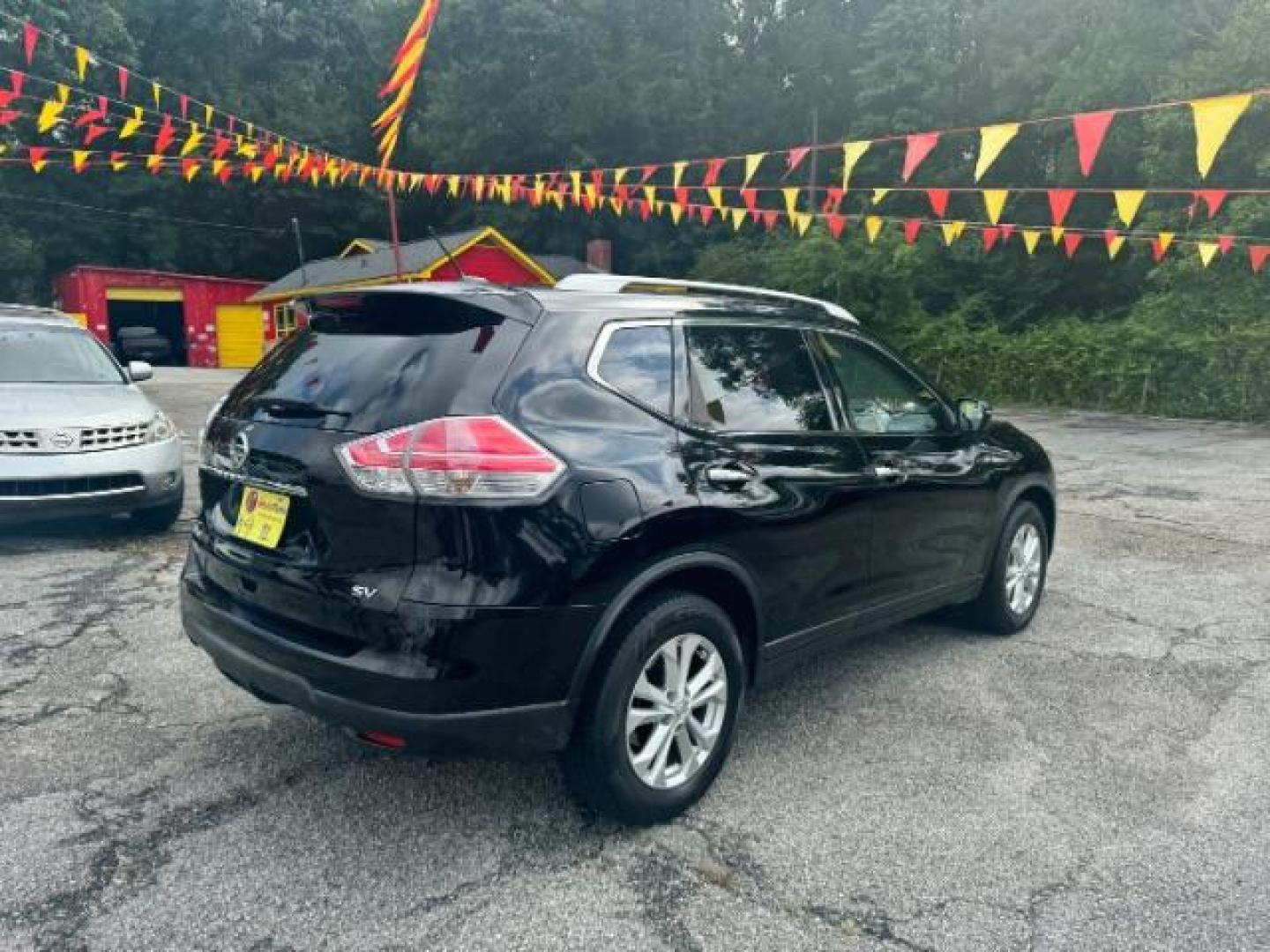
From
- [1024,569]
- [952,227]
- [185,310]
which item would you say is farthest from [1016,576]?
[185,310]

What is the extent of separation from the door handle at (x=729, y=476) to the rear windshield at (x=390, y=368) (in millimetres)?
727

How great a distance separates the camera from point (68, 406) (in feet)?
20.3

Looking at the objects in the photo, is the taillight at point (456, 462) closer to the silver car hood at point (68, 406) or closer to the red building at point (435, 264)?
the silver car hood at point (68, 406)

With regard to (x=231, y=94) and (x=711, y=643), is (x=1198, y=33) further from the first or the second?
(x=231, y=94)

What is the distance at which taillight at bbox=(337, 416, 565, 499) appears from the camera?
8.03 ft

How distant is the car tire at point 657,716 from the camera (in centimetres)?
264

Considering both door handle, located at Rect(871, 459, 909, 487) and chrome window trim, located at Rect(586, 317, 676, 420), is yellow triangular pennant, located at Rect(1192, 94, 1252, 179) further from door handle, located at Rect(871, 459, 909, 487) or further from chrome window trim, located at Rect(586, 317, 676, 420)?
chrome window trim, located at Rect(586, 317, 676, 420)

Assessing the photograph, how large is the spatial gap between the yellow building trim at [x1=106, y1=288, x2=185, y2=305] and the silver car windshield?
33425 mm

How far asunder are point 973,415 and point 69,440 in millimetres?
5353

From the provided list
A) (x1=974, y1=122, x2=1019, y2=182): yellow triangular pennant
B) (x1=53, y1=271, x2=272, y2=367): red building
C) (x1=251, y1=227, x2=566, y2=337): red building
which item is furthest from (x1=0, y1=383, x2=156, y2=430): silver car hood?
(x1=53, y1=271, x2=272, y2=367): red building

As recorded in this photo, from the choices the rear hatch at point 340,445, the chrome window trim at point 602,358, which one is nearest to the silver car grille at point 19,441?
the rear hatch at point 340,445

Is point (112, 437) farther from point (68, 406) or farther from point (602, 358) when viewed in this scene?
point (602, 358)

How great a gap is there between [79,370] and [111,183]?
44920mm

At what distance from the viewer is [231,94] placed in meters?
44.5
